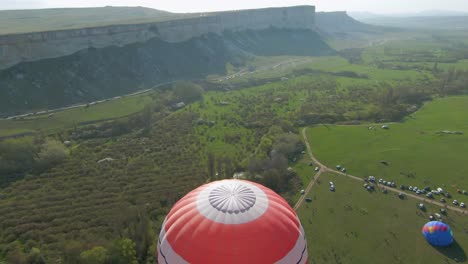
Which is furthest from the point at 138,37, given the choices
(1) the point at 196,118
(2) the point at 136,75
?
(1) the point at 196,118

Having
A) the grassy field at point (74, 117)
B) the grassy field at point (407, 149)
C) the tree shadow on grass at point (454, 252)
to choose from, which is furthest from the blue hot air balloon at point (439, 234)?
the grassy field at point (74, 117)

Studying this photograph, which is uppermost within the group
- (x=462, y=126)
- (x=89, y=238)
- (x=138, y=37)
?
(x=138, y=37)

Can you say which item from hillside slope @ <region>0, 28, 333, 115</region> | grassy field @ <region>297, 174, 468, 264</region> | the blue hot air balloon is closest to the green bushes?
hillside slope @ <region>0, 28, 333, 115</region>

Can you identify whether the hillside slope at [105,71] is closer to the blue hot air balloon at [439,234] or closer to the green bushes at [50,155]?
the green bushes at [50,155]

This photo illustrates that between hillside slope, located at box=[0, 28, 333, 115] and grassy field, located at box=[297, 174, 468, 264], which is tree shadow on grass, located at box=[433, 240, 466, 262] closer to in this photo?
grassy field, located at box=[297, 174, 468, 264]

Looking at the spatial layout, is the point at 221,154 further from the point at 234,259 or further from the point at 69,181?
the point at 234,259

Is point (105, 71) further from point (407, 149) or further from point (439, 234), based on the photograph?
point (439, 234)

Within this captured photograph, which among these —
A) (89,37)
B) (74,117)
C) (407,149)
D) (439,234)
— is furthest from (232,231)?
(89,37)
